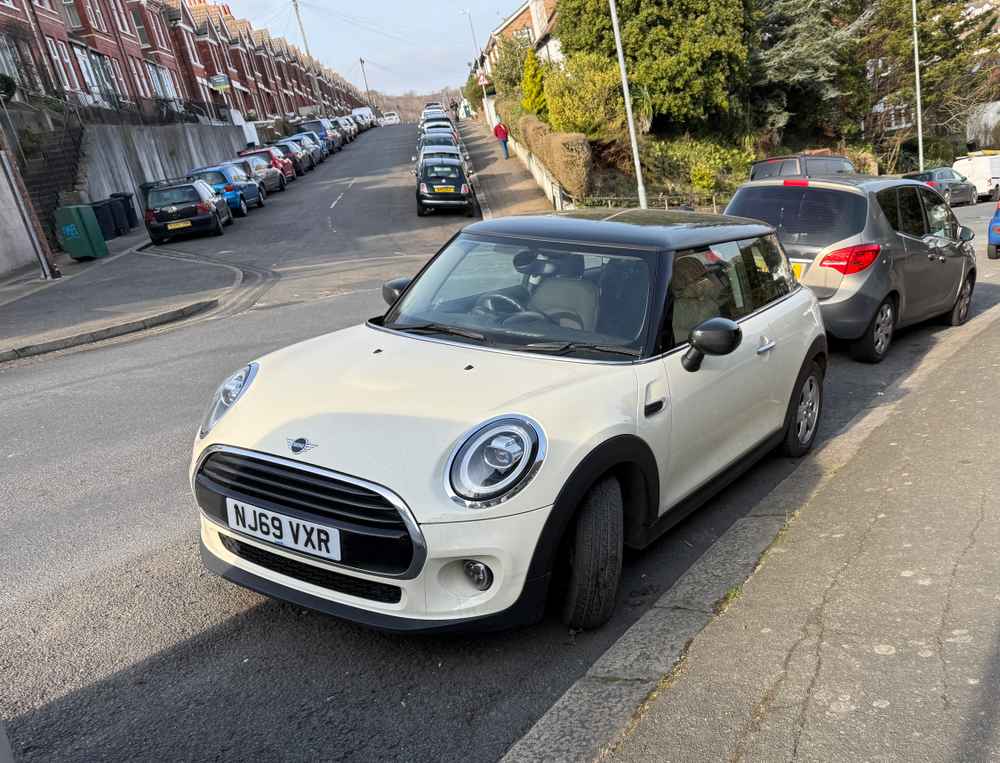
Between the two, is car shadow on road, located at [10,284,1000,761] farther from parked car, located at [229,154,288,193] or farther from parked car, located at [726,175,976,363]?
parked car, located at [229,154,288,193]

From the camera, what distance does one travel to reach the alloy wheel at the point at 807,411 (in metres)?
5.37

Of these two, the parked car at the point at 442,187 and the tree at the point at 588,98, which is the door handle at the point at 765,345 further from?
the tree at the point at 588,98

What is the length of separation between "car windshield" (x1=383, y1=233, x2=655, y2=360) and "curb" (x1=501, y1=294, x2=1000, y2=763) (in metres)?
1.11

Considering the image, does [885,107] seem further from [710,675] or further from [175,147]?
[710,675]

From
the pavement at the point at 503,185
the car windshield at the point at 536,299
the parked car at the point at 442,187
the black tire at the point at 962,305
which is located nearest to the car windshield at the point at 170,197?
the parked car at the point at 442,187

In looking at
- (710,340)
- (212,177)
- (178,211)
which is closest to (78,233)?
(178,211)

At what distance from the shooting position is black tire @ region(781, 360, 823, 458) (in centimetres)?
518

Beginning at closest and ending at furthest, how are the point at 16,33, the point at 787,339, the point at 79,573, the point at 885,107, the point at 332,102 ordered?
the point at 79,573 < the point at 787,339 < the point at 16,33 < the point at 885,107 < the point at 332,102

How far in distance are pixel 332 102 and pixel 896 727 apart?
151760 millimetres

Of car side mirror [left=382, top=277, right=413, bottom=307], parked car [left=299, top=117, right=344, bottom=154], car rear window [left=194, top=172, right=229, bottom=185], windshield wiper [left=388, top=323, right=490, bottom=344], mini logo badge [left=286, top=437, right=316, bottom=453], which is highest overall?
parked car [left=299, top=117, right=344, bottom=154]

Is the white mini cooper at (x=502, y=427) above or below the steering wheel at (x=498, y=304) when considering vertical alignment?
below

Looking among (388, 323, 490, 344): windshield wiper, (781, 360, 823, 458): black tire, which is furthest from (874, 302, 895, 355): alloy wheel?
(388, 323, 490, 344): windshield wiper

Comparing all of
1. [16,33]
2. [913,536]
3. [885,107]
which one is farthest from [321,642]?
[885,107]

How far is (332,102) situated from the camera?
142875mm
